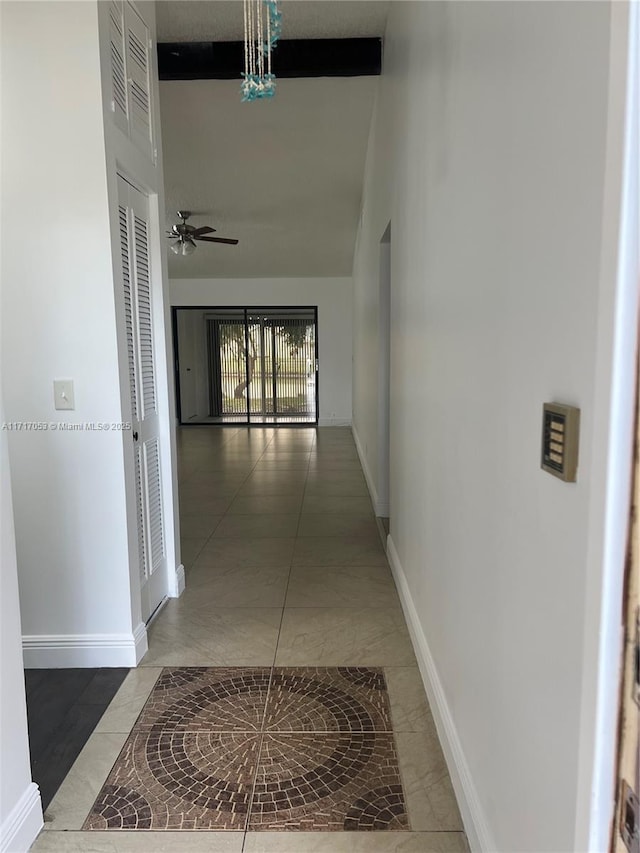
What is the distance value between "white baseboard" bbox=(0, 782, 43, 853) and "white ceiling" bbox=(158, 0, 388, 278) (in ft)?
12.2

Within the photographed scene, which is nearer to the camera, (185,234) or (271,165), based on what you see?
(271,165)

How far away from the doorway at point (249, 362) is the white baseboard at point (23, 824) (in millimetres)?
8644

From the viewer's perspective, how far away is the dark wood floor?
178cm

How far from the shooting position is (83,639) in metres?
2.34

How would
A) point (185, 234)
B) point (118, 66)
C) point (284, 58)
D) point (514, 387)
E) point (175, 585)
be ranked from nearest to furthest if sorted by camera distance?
point (514, 387) < point (118, 66) < point (175, 585) < point (284, 58) < point (185, 234)

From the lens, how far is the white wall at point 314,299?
9.73 m

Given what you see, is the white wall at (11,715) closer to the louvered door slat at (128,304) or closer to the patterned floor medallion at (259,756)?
the patterned floor medallion at (259,756)

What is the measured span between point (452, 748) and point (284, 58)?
155 inches

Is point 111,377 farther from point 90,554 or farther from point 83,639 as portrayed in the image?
point 83,639

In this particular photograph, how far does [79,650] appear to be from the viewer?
234cm

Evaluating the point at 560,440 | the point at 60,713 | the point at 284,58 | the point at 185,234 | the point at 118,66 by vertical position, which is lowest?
the point at 60,713

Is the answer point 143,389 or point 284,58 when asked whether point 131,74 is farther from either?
point 284,58

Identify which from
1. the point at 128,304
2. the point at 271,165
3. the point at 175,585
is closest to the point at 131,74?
the point at 128,304

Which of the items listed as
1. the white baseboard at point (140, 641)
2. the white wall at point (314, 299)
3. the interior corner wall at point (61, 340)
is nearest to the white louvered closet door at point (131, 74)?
the interior corner wall at point (61, 340)
